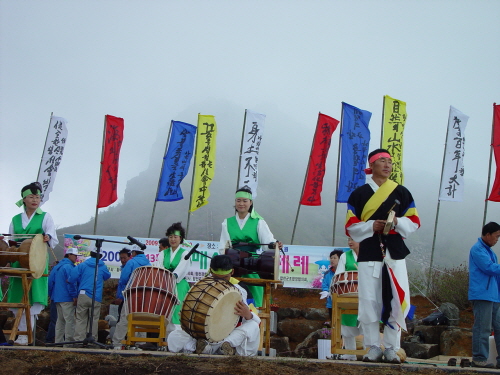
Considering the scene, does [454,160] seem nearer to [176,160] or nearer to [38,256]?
[176,160]

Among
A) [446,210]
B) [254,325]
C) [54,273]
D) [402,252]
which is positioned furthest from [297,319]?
[446,210]

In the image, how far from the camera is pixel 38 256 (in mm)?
6828

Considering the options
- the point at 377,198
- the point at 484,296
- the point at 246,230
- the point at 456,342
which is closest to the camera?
the point at 377,198

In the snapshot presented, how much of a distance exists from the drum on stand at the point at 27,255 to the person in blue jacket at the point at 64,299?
232cm

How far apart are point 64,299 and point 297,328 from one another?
4929 mm

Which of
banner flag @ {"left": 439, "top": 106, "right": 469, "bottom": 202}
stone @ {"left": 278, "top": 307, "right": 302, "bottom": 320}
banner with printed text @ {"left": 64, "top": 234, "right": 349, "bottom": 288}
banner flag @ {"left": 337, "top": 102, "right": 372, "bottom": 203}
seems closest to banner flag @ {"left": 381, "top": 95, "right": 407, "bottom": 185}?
banner flag @ {"left": 337, "top": 102, "right": 372, "bottom": 203}

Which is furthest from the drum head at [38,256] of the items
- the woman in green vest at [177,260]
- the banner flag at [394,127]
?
the banner flag at [394,127]

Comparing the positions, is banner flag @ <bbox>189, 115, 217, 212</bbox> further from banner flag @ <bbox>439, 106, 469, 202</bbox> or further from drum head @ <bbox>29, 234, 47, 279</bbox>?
drum head @ <bbox>29, 234, 47, 279</bbox>

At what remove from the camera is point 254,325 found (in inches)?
204

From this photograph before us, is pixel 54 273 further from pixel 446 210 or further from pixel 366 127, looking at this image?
pixel 446 210

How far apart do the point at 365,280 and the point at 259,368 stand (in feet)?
4.49

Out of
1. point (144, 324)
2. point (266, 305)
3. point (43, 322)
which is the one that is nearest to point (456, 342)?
point (266, 305)

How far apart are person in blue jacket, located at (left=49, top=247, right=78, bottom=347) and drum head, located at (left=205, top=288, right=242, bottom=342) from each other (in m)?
5.00

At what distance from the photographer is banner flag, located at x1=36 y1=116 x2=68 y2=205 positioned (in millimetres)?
14125
